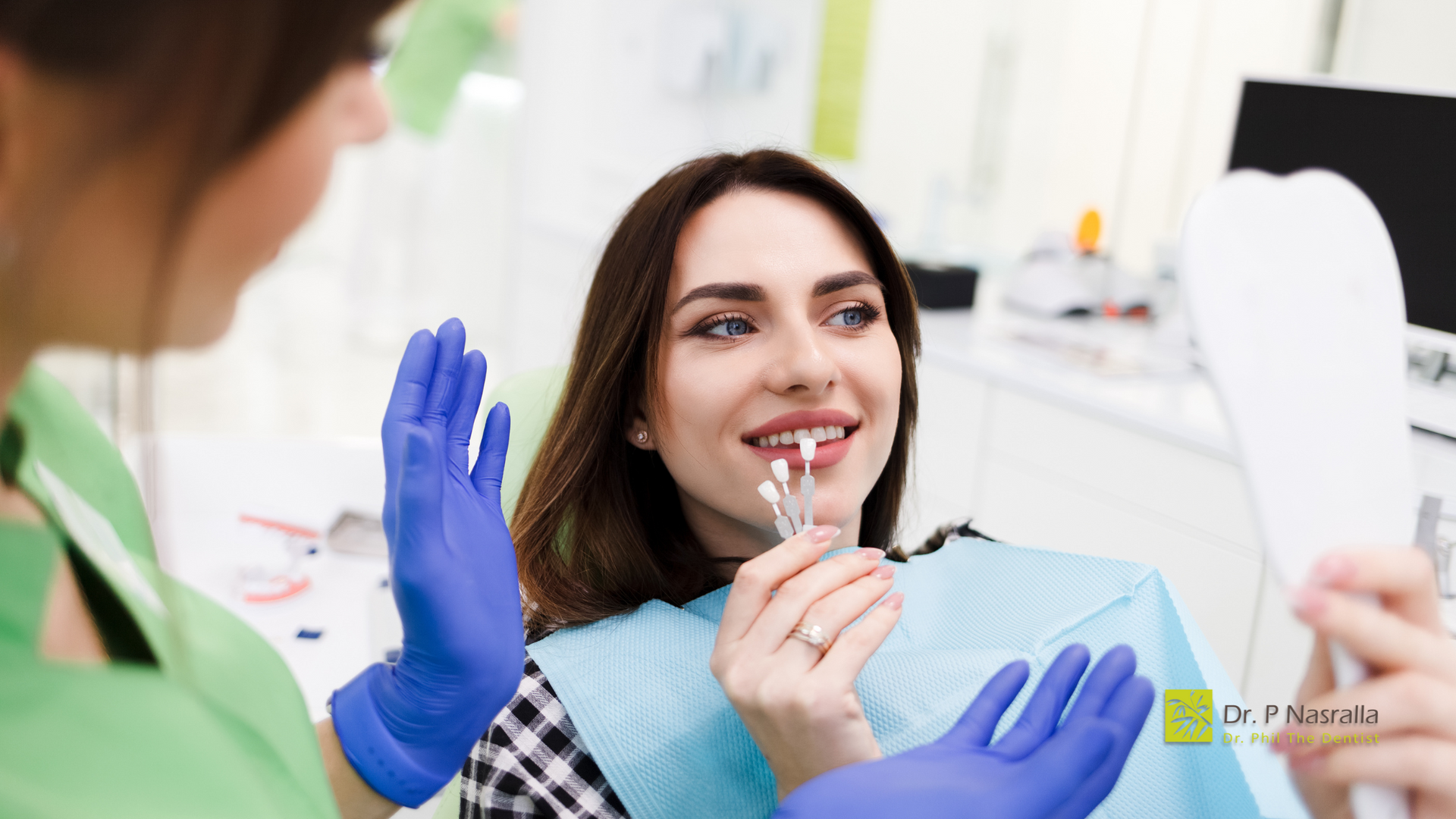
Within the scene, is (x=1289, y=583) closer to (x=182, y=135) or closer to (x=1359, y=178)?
A: (x=182, y=135)

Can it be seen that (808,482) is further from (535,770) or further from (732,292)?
(535,770)

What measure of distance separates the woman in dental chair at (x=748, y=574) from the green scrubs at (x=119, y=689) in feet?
0.99

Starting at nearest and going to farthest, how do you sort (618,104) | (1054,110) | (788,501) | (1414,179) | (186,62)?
(186,62) < (788,501) < (1414,179) < (1054,110) < (618,104)

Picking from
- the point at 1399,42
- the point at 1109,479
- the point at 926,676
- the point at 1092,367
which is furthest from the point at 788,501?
the point at 1399,42

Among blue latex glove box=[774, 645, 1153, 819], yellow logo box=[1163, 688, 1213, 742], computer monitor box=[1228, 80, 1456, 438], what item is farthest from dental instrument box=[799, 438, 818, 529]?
computer monitor box=[1228, 80, 1456, 438]

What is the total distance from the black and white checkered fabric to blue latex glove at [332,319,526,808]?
7 cm

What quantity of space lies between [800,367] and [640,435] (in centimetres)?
22

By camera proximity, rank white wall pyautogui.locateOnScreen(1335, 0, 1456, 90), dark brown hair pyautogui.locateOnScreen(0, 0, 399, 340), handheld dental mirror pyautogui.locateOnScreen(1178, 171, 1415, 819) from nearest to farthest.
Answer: dark brown hair pyautogui.locateOnScreen(0, 0, 399, 340) → handheld dental mirror pyautogui.locateOnScreen(1178, 171, 1415, 819) → white wall pyautogui.locateOnScreen(1335, 0, 1456, 90)

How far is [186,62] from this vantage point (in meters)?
0.40

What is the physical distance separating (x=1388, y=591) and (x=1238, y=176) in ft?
0.79

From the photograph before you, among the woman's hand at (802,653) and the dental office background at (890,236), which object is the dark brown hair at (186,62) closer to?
the dental office background at (890,236)

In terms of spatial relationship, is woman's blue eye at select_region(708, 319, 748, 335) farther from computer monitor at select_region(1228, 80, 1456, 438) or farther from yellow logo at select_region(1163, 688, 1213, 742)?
computer monitor at select_region(1228, 80, 1456, 438)

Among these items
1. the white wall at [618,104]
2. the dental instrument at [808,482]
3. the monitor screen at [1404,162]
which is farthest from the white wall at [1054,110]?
the dental instrument at [808,482]

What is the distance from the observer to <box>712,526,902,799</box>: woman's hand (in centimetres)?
74
